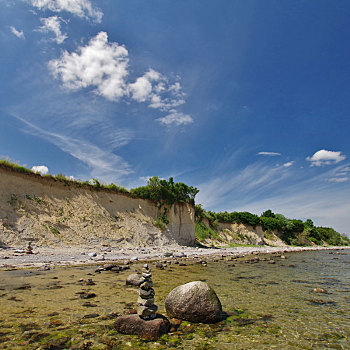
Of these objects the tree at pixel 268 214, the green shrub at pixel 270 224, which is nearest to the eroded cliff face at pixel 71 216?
the green shrub at pixel 270 224

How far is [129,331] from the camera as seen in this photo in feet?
17.0

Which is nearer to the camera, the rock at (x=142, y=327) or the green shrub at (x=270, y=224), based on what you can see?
the rock at (x=142, y=327)

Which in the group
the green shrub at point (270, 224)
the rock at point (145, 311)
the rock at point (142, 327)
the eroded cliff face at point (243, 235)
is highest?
the green shrub at point (270, 224)

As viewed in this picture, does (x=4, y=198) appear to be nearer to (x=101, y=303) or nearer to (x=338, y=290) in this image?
(x=101, y=303)

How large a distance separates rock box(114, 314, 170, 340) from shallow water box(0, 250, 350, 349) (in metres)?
0.18

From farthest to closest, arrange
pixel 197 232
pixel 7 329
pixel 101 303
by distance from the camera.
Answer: pixel 197 232 → pixel 101 303 → pixel 7 329

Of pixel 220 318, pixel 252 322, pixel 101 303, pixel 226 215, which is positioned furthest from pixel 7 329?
pixel 226 215

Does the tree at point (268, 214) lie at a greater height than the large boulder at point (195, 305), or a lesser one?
greater

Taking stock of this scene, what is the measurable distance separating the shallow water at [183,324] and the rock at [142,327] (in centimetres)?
18

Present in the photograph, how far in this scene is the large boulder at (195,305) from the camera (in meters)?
6.09

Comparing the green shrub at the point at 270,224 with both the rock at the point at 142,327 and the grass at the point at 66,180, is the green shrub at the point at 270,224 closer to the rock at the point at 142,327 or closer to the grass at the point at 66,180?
the grass at the point at 66,180

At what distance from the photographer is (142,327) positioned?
5.19 m

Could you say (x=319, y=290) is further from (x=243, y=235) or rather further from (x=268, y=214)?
(x=268, y=214)

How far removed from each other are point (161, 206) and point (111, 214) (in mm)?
9686
